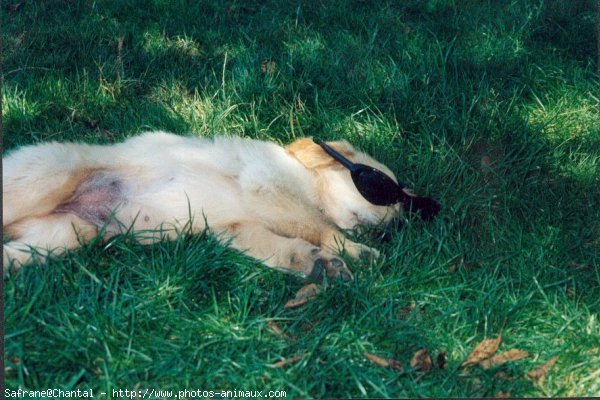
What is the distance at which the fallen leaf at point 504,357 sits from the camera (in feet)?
9.26

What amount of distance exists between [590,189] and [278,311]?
2.35m

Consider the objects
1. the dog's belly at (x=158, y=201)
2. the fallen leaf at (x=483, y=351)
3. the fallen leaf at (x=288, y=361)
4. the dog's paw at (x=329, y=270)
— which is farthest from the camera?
the dog's belly at (x=158, y=201)

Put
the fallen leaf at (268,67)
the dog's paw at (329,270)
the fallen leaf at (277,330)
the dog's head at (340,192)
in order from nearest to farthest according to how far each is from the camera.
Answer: the fallen leaf at (277,330) → the dog's paw at (329,270) → the dog's head at (340,192) → the fallen leaf at (268,67)

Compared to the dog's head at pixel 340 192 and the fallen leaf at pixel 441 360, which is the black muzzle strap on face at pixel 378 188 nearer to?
the dog's head at pixel 340 192

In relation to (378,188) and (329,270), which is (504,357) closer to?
(329,270)

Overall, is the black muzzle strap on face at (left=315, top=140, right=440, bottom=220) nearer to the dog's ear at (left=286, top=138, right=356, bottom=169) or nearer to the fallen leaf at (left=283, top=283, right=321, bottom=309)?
the dog's ear at (left=286, top=138, right=356, bottom=169)

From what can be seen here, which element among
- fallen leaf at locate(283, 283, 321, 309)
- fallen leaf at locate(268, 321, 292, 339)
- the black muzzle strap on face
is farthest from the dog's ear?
fallen leaf at locate(268, 321, 292, 339)

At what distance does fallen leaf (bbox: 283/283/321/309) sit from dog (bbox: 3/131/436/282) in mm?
87

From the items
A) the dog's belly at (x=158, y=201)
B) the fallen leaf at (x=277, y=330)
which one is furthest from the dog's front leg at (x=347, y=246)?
the fallen leaf at (x=277, y=330)

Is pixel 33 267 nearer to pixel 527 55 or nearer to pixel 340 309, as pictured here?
pixel 340 309

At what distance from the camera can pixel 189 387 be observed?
8.61 feet

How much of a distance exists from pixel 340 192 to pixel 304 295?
3.01ft

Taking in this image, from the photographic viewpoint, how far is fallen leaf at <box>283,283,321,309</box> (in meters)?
3.14

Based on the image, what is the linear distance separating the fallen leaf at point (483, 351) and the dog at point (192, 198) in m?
0.69
